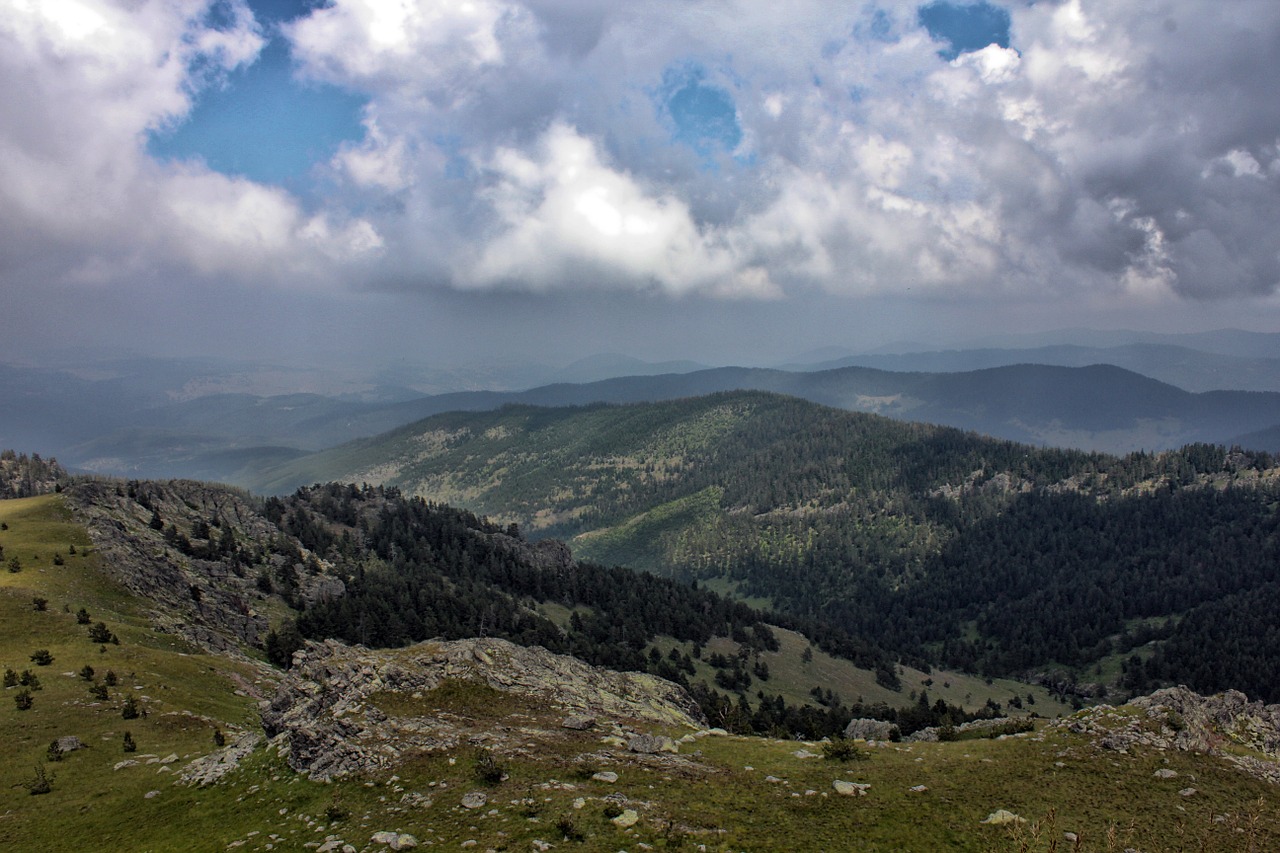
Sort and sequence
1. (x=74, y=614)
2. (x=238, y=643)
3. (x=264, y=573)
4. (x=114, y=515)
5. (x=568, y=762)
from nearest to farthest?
(x=568, y=762)
(x=74, y=614)
(x=238, y=643)
(x=114, y=515)
(x=264, y=573)

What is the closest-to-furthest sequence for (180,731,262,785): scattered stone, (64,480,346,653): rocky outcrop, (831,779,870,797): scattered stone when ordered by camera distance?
(831,779,870,797): scattered stone, (180,731,262,785): scattered stone, (64,480,346,653): rocky outcrop

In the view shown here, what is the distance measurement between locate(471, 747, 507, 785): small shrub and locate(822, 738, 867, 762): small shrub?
72.7 ft

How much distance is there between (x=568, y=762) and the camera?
35688 millimetres

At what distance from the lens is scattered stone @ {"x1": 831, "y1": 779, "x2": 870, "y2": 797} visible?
33.8 meters

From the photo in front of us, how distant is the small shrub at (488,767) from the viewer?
1262 inches

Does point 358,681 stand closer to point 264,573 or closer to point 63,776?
point 63,776

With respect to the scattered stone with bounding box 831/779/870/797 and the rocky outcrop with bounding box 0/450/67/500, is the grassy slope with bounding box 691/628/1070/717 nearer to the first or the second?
the scattered stone with bounding box 831/779/870/797

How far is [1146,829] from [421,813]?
34791 mm

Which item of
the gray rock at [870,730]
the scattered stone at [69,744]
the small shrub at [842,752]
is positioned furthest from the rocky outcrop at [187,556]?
the gray rock at [870,730]

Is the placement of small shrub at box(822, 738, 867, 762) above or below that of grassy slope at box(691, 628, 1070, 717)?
above

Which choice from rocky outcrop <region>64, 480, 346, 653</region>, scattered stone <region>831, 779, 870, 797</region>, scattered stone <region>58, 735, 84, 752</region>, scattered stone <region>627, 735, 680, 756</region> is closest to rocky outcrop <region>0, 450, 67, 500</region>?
rocky outcrop <region>64, 480, 346, 653</region>

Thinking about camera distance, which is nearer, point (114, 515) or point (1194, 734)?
point (1194, 734)

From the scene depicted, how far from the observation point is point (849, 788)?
34375 mm

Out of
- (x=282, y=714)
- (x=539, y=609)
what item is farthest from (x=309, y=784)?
(x=539, y=609)
